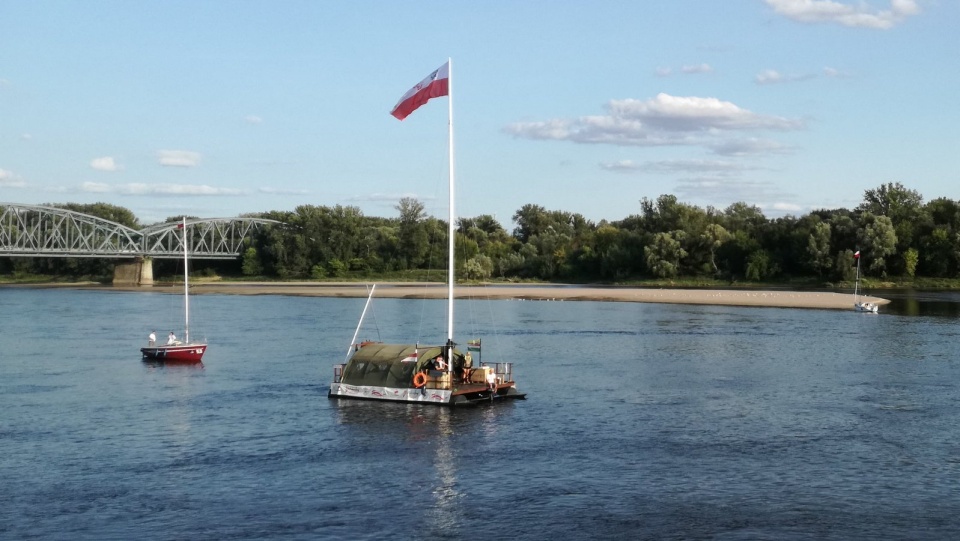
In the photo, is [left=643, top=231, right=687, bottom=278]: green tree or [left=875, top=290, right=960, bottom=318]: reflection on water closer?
[left=875, top=290, right=960, bottom=318]: reflection on water

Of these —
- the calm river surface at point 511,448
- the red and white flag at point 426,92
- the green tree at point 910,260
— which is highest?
the red and white flag at point 426,92

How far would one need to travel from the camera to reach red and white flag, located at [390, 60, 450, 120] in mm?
47625

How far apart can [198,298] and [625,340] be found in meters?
94.8

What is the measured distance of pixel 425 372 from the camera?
159 ft

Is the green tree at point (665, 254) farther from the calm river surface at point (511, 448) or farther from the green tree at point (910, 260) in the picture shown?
the calm river surface at point (511, 448)

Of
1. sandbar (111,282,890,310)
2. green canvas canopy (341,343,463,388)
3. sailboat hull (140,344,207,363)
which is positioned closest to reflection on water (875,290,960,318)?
sandbar (111,282,890,310)

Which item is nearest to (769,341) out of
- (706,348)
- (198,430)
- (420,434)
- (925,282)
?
(706,348)

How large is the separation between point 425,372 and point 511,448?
9.64m

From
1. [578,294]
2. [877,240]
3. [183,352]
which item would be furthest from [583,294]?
[183,352]

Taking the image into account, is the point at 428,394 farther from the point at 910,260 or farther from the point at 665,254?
the point at 910,260

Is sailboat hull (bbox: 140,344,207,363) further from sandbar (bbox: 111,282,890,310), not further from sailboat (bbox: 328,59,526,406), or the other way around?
sandbar (bbox: 111,282,890,310)

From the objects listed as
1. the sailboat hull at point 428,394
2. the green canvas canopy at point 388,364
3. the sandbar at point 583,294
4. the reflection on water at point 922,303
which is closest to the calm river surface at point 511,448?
the sailboat hull at point 428,394

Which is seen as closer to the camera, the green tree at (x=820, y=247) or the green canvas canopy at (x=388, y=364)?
the green canvas canopy at (x=388, y=364)

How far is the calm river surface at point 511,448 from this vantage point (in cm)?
3044
